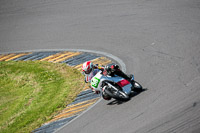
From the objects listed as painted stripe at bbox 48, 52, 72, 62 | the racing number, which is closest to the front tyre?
the racing number

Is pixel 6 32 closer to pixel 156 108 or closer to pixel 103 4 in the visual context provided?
pixel 103 4

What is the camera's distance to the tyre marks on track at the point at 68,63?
10510 mm

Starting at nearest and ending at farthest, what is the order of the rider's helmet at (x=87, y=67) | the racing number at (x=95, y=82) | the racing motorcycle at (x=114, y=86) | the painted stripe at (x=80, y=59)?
1. the racing motorcycle at (x=114, y=86)
2. the racing number at (x=95, y=82)
3. the rider's helmet at (x=87, y=67)
4. the painted stripe at (x=80, y=59)

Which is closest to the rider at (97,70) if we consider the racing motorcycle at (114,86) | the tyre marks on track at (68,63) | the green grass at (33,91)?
the racing motorcycle at (114,86)

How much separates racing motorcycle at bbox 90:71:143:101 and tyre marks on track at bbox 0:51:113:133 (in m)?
1.01

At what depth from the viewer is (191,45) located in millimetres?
12383

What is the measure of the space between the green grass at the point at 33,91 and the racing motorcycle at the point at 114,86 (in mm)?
2135

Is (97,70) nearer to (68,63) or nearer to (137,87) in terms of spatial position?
(137,87)

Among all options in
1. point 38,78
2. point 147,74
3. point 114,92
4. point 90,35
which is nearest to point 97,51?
point 90,35

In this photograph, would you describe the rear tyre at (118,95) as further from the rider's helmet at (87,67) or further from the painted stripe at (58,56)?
the painted stripe at (58,56)

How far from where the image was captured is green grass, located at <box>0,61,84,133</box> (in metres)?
11.3

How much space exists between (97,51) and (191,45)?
4.18m

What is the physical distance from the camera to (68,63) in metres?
14.9

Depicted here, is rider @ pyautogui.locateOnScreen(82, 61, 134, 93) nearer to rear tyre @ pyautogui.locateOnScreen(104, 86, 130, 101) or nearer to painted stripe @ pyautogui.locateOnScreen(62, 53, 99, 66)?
rear tyre @ pyautogui.locateOnScreen(104, 86, 130, 101)
